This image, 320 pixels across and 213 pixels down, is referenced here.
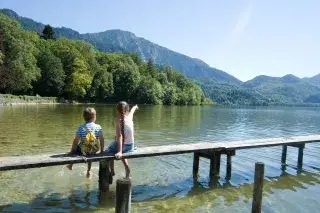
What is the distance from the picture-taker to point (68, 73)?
4011 inches

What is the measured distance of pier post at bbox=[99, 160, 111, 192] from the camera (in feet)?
35.5

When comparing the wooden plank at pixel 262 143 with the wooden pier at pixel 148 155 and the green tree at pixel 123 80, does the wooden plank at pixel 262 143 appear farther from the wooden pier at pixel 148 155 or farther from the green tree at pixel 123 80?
the green tree at pixel 123 80

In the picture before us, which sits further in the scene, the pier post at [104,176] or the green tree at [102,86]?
the green tree at [102,86]

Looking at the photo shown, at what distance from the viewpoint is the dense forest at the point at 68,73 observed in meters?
70.4

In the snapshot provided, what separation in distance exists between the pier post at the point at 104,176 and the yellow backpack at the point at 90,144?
0.81 meters

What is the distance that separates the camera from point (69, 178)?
12508 mm

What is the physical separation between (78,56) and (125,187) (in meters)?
106

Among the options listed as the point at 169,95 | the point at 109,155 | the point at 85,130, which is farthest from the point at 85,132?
the point at 169,95

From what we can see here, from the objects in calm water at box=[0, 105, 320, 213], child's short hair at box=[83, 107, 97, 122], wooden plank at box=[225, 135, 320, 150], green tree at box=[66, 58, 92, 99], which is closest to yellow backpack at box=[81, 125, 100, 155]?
child's short hair at box=[83, 107, 97, 122]

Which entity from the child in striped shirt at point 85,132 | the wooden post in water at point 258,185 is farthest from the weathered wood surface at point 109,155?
the wooden post in water at point 258,185

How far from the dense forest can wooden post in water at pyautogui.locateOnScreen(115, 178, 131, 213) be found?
208ft

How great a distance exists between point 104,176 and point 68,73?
95.3 metres

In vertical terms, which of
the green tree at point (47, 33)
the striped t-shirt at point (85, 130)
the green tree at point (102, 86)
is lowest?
the striped t-shirt at point (85, 130)

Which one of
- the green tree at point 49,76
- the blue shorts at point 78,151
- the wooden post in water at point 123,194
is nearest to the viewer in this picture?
the wooden post in water at point 123,194
